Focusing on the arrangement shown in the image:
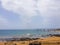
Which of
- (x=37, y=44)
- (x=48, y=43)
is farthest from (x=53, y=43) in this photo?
(x=37, y=44)

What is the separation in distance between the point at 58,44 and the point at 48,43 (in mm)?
684

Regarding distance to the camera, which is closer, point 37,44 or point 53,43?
point 53,43

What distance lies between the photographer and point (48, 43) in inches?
525

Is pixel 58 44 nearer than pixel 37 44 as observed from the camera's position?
→ Yes

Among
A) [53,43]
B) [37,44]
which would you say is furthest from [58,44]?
[37,44]

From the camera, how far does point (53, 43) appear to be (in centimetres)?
1324

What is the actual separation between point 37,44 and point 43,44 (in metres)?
0.77

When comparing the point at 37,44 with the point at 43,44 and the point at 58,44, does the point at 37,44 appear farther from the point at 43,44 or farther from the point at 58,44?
the point at 58,44

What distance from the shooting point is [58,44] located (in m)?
13.3

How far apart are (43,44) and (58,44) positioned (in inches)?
40.9

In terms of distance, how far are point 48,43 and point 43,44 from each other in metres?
0.42

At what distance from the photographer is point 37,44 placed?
1423 cm

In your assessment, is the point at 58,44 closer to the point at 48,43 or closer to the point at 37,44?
the point at 48,43

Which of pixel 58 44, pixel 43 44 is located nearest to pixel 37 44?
pixel 43 44
